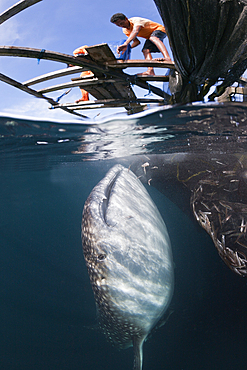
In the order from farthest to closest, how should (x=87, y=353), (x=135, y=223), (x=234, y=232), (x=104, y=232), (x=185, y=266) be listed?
1. (x=87, y=353)
2. (x=185, y=266)
3. (x=234, y=232)
4. (x=135, y=223)
5. (x=104, y=232)

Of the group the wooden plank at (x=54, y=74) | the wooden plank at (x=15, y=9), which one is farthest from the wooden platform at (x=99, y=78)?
the wooden plank at (x=15, y=9)

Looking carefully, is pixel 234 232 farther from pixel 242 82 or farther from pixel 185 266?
pixel 242 82

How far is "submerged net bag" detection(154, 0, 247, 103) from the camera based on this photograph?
2.58m

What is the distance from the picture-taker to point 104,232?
8.90 ft

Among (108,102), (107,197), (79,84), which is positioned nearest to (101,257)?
(107,197)

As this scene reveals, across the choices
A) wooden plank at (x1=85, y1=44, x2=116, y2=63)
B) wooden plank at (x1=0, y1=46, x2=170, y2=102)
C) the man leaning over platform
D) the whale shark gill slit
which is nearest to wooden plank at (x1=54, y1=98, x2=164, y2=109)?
the man leaning over platform

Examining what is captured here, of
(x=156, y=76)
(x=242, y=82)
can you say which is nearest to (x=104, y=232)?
(x=242, y=82)

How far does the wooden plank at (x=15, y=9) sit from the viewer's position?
3.62m

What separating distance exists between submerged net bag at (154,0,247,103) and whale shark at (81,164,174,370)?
2649 millimetres

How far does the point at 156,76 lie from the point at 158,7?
9.47ft

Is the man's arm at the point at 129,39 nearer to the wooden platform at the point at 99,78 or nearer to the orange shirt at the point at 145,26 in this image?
the orange shirt at the point at 145,26

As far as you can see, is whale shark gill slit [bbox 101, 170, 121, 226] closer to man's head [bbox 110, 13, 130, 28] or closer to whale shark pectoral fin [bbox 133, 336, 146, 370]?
whale shark pectoral fin [bbox 133, 336, 146, 370]

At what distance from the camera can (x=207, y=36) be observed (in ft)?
9.74

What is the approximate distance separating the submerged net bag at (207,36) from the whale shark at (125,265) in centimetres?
265
